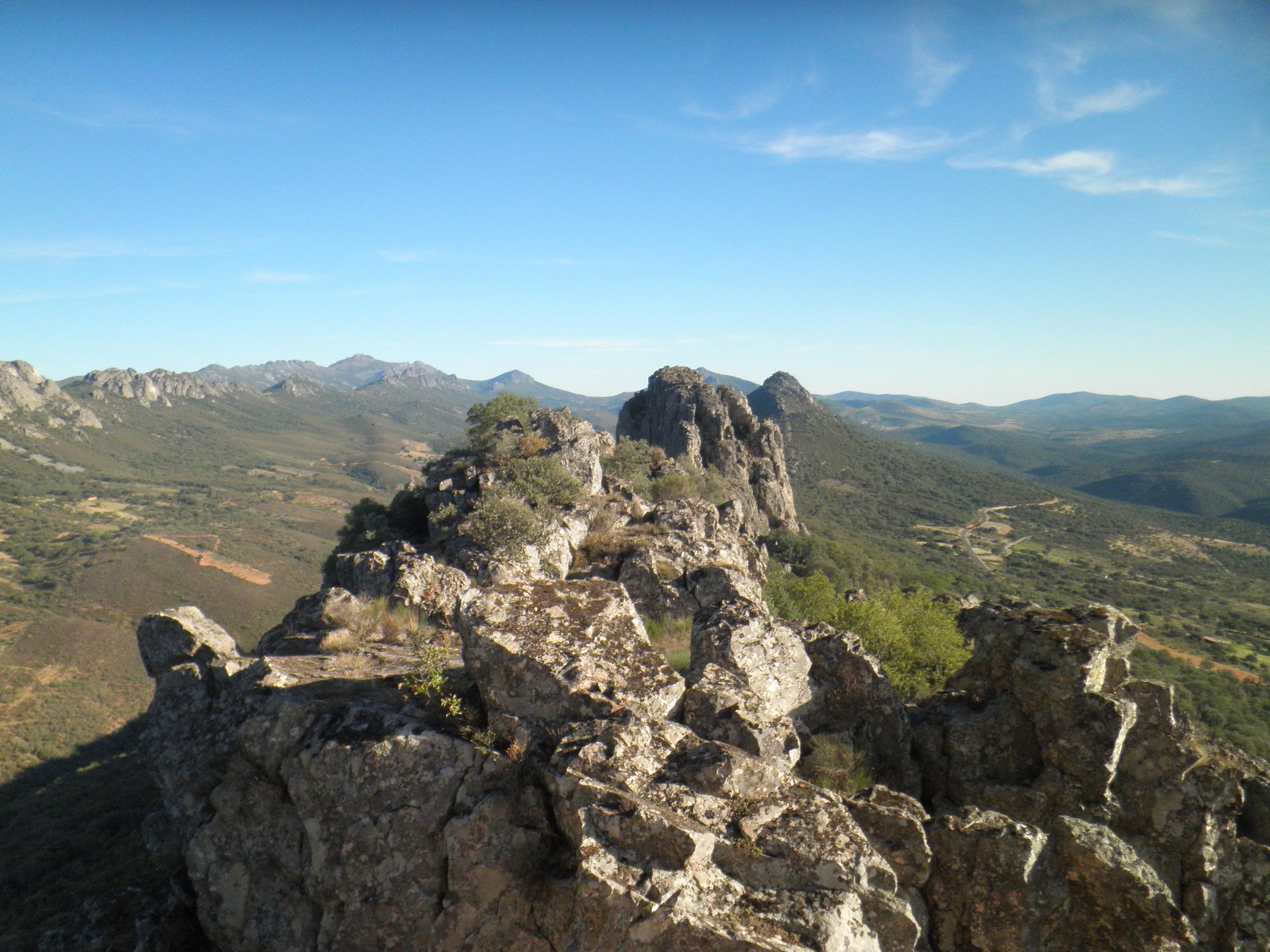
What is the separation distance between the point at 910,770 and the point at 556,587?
6.07 m

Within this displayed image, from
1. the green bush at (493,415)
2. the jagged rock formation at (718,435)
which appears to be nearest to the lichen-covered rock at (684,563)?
the green bush at (493,415)

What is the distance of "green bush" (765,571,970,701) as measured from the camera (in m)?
14.0

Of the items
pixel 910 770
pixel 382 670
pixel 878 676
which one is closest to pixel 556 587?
pixel 382 670

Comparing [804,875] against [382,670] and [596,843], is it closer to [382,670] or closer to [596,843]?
[596,843]

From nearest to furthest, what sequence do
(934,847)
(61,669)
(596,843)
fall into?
(596,843)
(934,847)
(61,669)

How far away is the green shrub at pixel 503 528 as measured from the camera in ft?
59.7

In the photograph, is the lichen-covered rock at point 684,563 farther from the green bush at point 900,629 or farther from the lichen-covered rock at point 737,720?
the lichen-covered rock at point 737,720

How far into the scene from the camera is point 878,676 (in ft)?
32.6

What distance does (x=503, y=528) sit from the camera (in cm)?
1855

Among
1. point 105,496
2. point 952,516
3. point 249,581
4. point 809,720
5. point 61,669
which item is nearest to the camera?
point 809,720

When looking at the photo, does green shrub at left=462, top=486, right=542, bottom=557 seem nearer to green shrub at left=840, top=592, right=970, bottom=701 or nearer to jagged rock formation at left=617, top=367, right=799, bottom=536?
green shrub at left=840, top=592, right=970, bottom=701

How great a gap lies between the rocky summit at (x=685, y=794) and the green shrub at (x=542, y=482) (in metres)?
9.43

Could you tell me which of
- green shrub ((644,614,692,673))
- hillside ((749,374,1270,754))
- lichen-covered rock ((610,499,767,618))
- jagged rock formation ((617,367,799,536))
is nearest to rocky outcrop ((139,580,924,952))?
green shrub ((644,614,692,673))

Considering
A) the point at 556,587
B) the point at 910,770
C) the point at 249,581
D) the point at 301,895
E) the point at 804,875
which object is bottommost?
the point at 249,581
